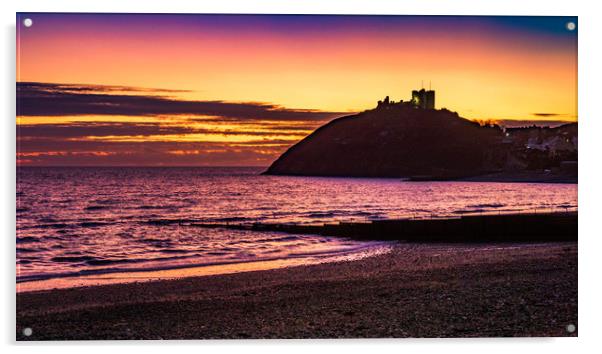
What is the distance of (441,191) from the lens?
7324 millimetres

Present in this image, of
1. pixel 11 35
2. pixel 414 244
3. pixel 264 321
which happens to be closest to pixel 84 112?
pixel 11 35

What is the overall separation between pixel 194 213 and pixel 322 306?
7.27 feet

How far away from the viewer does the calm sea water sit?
23.1 feet

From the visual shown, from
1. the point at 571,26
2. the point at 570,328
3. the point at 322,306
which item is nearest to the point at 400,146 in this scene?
the point at 322,306

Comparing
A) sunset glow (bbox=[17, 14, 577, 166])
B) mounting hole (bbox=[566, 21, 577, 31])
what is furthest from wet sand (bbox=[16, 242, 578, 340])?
mounting hole (bbox=[566, 21, 577, 31])

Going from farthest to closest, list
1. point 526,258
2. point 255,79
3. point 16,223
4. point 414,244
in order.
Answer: point 414,244 < point 526,258 < point 255,79 < point 16,223

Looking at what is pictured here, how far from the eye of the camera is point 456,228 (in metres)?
8.92

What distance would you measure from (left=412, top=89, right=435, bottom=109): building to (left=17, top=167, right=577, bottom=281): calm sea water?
76 centimetres

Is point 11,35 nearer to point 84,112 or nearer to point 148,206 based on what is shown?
point 84,112

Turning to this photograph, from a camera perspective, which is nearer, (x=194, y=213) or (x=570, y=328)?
(x=570, y=328)

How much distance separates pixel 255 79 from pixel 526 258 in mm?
3587

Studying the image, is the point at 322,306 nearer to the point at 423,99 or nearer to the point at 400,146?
A: the point at 400,146

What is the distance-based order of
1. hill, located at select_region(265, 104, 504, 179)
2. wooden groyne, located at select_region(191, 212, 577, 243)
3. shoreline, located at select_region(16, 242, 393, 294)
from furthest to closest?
wooden groyne, located at select_region(191, 212, 577, 243)
shoreline, located at select_region(16, 242, 393, 294)
hill, located at select_region(265, 104, 504, 179)

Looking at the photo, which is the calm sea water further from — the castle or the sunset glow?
the castle
